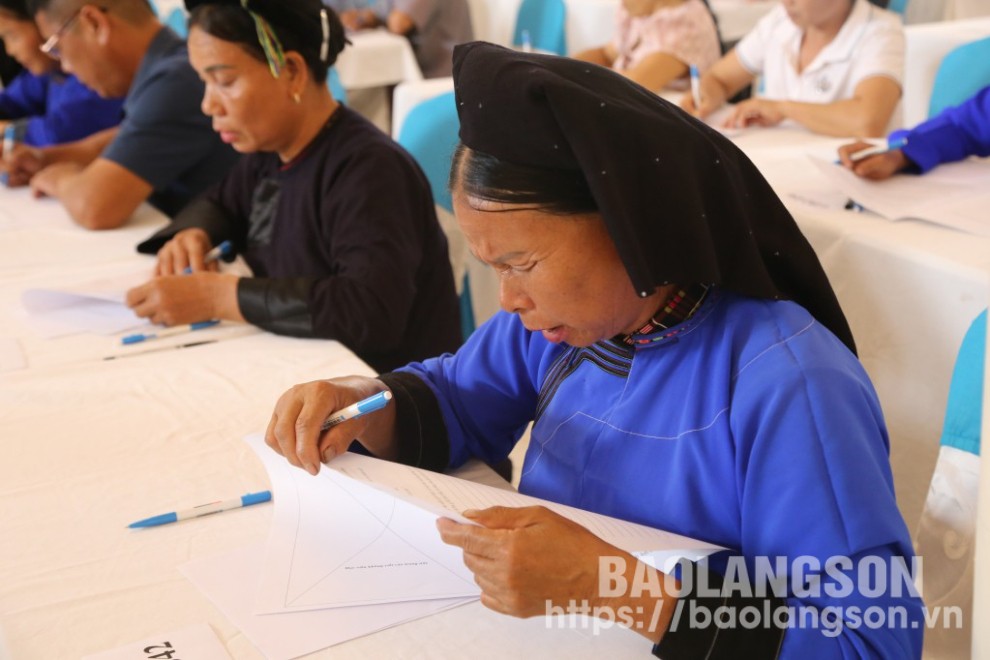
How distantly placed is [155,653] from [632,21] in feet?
11.6

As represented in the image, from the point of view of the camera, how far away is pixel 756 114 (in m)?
2.76

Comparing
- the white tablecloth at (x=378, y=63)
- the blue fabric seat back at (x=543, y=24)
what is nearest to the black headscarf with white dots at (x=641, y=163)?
the blue fabric seat back at (x=543, y=24)

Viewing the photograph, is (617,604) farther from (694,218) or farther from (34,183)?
(34,183)

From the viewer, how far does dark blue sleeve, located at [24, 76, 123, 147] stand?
314cm

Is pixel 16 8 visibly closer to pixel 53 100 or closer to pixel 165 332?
pixel 53 100

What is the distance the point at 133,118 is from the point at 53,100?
42.6 inches

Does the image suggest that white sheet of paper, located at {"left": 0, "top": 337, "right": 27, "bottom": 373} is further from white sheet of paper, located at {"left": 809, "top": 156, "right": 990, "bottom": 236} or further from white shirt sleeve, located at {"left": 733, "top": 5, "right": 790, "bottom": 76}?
white shirt sleeve, located at {"left": 733, "top": 5, "right": 790, "bottom": 76}

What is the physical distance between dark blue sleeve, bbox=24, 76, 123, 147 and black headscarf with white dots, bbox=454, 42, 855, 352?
2.51 m

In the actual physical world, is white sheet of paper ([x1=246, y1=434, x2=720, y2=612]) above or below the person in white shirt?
below

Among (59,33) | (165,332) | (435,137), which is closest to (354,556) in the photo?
(165,332)

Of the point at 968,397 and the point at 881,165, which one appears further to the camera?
the point at 881,165

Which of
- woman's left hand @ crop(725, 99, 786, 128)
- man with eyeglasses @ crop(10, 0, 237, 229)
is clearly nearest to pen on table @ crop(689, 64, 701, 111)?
woman's left hand @ crop(725, 99, 786, 128)

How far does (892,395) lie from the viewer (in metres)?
1.75

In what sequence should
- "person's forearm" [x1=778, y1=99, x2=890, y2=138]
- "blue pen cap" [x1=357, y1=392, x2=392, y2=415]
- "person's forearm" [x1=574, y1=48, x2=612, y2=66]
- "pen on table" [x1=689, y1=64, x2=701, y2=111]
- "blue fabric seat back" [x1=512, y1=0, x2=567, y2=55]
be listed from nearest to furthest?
1. "blue pen cap" [x1=357, y1=392, x2=392, y2=415]
2. "person's forearm" [x1=778, y1=99, x2=890, y2=138]
3. "pen on table" [x1=689, y1=64, x2=701, y2=111]
4. "person's forearm" [x1=574, y1=48, x2=612, y2=66]
5. "blue fabric seat back" [x1=512, y1=0, x2=567, y2=55]
